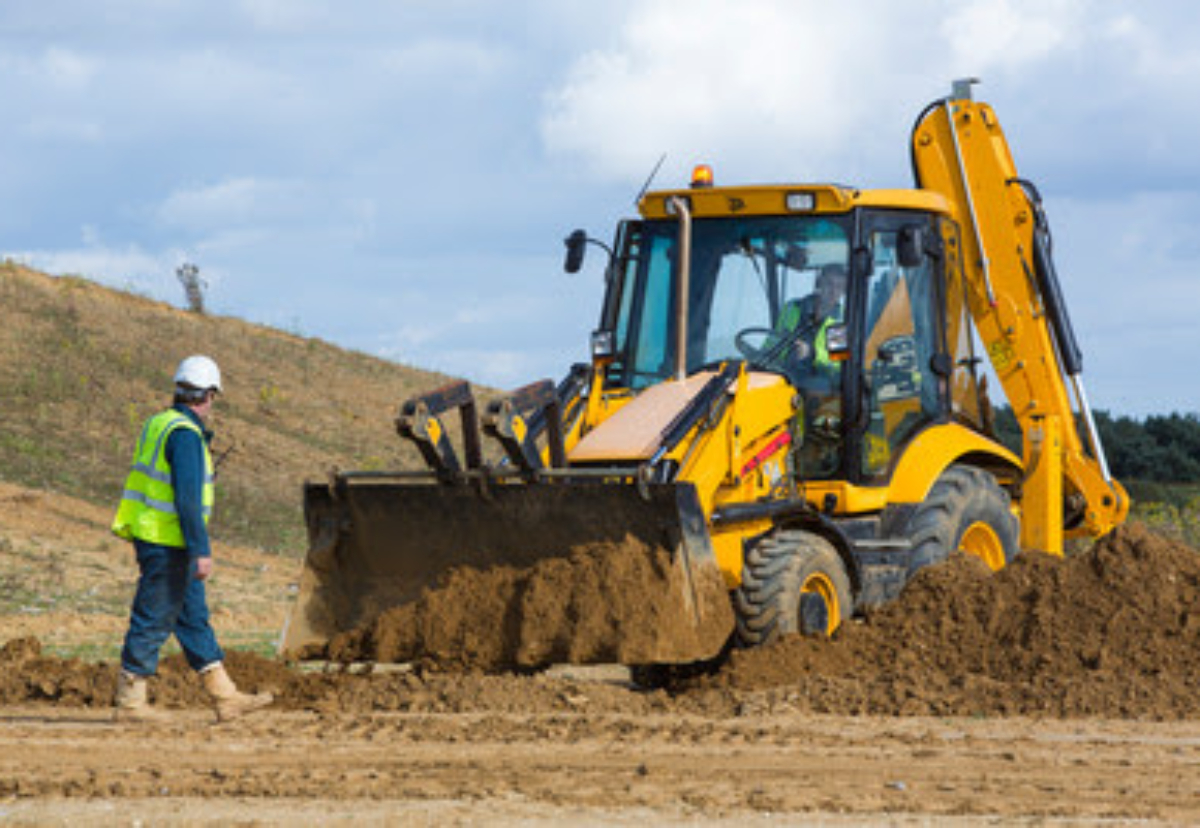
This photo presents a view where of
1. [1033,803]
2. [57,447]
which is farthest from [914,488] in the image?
[57,447]

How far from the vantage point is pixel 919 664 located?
1059 centimetres

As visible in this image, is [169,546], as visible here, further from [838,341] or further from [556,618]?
[838,341]

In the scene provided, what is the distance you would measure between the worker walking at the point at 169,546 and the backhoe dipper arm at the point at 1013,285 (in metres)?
6.20

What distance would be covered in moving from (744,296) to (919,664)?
105 inches

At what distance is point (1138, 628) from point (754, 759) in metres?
3.67

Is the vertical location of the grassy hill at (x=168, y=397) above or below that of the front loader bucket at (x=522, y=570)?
above

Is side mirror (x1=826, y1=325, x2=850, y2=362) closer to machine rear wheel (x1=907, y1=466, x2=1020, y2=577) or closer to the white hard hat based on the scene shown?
machine rear wheel (x1=907, y1=466, x2=1020, y2=577)

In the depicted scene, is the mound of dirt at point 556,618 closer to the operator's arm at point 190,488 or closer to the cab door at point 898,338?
the operator's arm at point 190,488

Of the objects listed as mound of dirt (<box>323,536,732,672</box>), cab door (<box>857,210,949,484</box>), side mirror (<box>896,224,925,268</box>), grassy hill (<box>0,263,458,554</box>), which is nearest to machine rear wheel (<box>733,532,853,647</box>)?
mound of dirt (<box>323,536,732,672</box>)

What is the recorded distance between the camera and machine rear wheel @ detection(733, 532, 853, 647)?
10.2 m

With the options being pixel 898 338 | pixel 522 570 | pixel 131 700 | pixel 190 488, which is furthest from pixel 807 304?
pixel 131 700

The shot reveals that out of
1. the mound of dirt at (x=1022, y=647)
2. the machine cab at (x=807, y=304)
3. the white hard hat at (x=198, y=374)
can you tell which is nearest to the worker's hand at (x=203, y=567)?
the white hard hat at (x=198, y=374)

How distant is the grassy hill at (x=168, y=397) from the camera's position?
28.2 m

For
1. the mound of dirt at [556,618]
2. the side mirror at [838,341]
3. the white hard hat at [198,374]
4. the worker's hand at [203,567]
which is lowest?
the mound of dirt at [556,618]
